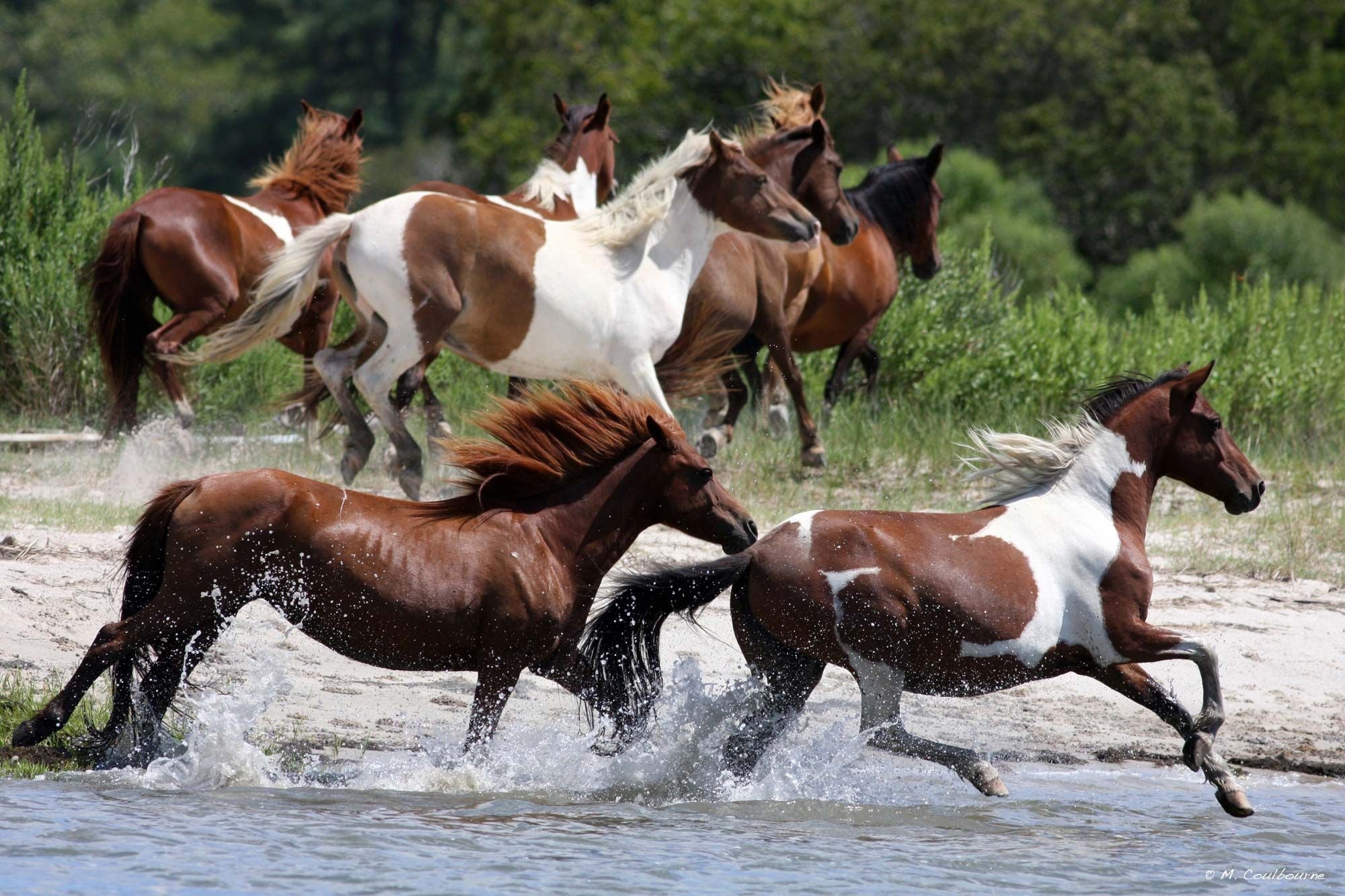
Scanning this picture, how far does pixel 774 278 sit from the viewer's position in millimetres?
9945

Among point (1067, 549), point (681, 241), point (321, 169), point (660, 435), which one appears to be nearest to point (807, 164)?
point (681, 241)

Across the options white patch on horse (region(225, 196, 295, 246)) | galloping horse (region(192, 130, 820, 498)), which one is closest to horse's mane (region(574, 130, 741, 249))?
galloping horse (region(192, 130, 820, 498))

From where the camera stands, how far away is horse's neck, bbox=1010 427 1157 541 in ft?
18.9

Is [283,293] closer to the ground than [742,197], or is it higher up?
closer to the ground

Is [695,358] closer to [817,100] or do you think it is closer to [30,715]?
[817,100]

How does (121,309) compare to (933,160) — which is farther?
(933,160)

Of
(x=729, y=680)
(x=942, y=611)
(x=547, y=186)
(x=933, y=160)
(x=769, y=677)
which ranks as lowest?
(x=729, y=680)

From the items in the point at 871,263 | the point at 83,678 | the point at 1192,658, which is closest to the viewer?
the point at 83,678

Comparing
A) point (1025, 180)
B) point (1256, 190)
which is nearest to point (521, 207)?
point (1025, 180)

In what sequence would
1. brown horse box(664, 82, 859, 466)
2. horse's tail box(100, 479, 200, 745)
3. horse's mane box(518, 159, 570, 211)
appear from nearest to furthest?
horse's tail box(100, 479, 200, 745)
brown horse box(664, 82, 859, 466)
horse's mane box(518, 159, 570, 211)

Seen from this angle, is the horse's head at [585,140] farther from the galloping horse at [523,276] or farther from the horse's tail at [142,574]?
the horse's tail at [142,574]

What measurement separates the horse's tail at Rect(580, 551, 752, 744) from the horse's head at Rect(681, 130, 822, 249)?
3621mm

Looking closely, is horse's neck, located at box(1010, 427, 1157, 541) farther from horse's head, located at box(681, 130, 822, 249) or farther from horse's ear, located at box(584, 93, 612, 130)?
horse's ear, located at box(584, 93, 612, 130)

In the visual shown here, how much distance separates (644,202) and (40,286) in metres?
4.36
